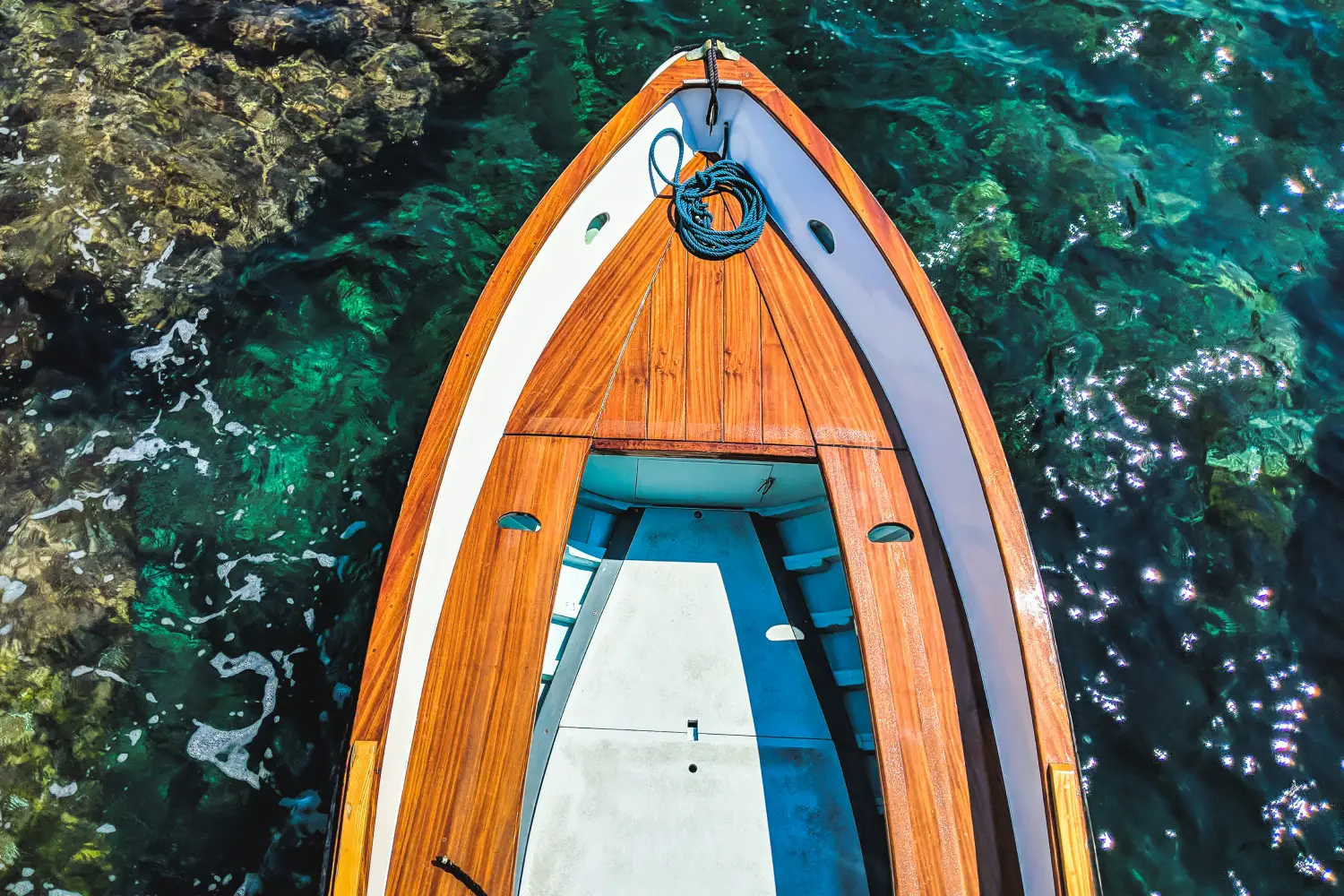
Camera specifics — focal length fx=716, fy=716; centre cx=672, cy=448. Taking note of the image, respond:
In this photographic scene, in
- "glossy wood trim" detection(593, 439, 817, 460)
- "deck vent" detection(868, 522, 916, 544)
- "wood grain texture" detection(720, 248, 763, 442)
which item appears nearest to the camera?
"deck vent" detection(868, 522, 916, 544)

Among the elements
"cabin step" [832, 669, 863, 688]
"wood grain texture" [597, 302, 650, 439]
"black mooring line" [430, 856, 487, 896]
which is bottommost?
"black mooring line" [430, 856, 487, 896]

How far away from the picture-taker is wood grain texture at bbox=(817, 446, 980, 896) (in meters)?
2.75

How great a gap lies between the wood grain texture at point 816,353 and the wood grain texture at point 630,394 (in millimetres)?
745

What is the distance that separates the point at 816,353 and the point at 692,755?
215 cm

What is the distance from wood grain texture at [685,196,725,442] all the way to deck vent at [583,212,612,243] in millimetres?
518

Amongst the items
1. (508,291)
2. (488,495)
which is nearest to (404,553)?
(488,495)

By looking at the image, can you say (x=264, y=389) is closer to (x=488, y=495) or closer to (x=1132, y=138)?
(x=488, y=495)

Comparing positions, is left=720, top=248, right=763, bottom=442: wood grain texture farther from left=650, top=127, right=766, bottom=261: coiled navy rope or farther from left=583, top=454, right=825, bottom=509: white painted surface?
left=583, top=454, right=825, bottom=509: white painted surface

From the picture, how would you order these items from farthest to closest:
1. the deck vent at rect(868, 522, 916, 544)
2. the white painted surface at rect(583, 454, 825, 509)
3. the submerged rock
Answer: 1. the submerged rock
2. the white painted surface at rect(583, 454, 825, 509)
3. the deck vent at rect(868, 522, 916, 544)

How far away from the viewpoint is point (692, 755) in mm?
3529

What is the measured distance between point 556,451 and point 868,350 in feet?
5.67

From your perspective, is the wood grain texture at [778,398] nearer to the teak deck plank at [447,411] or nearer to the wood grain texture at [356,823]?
the teak deck plank at [447,411]

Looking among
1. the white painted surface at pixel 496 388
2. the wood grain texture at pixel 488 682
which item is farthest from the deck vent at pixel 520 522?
the white painted surface at pixel 496 388

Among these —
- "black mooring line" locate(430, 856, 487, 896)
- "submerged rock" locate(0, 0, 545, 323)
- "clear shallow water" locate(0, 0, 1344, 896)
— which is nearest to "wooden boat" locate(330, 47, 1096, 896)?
"black mooring line" locate(430, 856, 487, 896)
